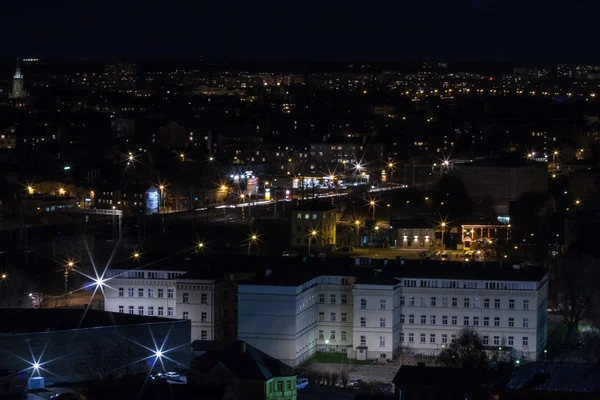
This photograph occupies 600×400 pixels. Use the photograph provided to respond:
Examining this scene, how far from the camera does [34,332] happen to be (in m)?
13.2

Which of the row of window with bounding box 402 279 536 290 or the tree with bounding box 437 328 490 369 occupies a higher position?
the row of window with bounding box 402 279 536 290

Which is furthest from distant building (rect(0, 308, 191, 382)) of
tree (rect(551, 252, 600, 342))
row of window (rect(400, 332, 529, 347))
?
tree (rect(551, 252, 600, 342))

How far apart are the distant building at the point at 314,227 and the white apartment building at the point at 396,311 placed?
18.0 feet

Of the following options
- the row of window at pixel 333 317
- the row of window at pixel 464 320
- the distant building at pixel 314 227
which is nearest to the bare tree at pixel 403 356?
the row of window at pixel 464 320

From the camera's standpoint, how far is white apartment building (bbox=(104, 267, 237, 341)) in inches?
624

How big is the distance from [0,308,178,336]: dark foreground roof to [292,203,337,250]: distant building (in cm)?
740

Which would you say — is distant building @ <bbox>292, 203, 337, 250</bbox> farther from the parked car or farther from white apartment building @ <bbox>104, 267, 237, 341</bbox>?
the parked car

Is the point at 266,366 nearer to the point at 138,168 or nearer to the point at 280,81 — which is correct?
the point at 138,168

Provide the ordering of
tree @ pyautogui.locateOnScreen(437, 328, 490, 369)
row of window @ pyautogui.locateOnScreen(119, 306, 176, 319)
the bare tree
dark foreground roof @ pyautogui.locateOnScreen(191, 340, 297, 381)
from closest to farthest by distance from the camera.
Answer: dark foreground roof @ pyautogui.locateOnScreen(191, 340, 297, 381)
tree @ pyautogui.locateOnScreen(437, 328, 490, 369)
the bare tree
row of window @ pyautogui.locateOnScreen(119, 306, 176, 319)

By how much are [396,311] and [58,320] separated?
11.2 feet

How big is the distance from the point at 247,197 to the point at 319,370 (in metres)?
14.9

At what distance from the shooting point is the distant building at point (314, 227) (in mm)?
21719

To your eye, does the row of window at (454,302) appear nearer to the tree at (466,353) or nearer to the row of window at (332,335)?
the tree at (466,353)

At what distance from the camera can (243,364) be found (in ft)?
41.2
